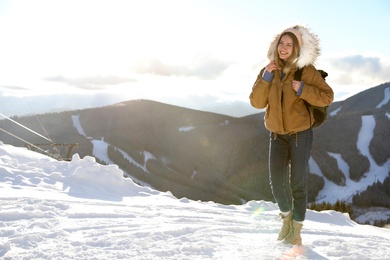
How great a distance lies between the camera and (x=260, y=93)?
4.36 m

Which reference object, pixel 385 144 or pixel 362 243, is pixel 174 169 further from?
pixel 362 243

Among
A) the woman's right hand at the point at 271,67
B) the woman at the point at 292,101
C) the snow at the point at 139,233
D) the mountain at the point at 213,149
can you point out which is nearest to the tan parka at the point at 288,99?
the woman at the point at 292,101

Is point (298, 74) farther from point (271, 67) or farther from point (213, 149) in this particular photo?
point (213, 149)

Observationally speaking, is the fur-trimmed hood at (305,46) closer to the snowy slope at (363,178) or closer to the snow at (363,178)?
the snowy slope at (363,178)

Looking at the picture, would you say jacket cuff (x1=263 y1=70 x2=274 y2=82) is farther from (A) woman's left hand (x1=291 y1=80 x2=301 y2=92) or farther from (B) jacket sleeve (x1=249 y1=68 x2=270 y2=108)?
(A) woman's left hand (x1=291 y1=80 x2=301 y2=92)

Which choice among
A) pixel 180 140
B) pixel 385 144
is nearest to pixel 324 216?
pixel 180 140

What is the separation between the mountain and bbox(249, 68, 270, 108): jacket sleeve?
82.6 metres

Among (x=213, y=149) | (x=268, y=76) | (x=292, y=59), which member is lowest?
(x=268, y=76)

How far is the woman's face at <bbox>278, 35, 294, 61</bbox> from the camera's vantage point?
4250 mm

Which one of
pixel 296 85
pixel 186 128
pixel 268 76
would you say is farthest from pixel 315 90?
pixel 186 128

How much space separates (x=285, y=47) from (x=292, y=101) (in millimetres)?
604

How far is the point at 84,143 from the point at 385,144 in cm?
8637

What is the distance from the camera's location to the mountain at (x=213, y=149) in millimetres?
92500

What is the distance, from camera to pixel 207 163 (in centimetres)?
10450
